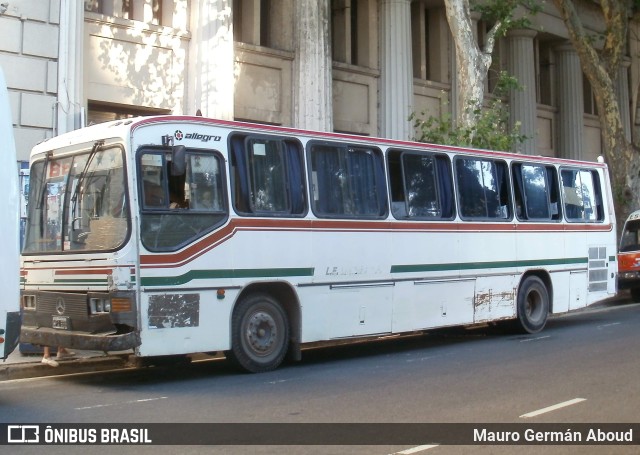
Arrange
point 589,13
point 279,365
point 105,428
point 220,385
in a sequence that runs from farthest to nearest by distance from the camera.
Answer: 1. point 589,13
2. point 279,365
3. point 220,385
4. point 105,428

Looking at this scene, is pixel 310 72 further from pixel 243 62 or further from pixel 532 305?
pixel 532 305

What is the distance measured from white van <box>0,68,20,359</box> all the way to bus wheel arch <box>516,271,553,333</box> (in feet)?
31.0

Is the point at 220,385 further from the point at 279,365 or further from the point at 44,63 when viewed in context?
the point at 44,63

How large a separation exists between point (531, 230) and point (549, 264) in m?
0.93

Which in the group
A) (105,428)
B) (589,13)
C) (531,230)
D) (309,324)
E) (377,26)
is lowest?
(105,428)

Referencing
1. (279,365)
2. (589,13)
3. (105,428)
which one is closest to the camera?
(105,428)

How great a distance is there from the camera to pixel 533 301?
16.2m

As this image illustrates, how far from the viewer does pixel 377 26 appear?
941 inches

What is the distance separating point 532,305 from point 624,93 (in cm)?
2063

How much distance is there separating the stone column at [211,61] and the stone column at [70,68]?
293 cm

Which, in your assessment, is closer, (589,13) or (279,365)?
(279,365)

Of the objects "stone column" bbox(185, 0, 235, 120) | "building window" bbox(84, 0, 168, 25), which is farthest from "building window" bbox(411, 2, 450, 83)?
"building window" bbox(84, 0, 168, 25)

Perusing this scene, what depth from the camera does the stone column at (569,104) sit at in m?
31.2

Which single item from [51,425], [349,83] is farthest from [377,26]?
[51,425]
